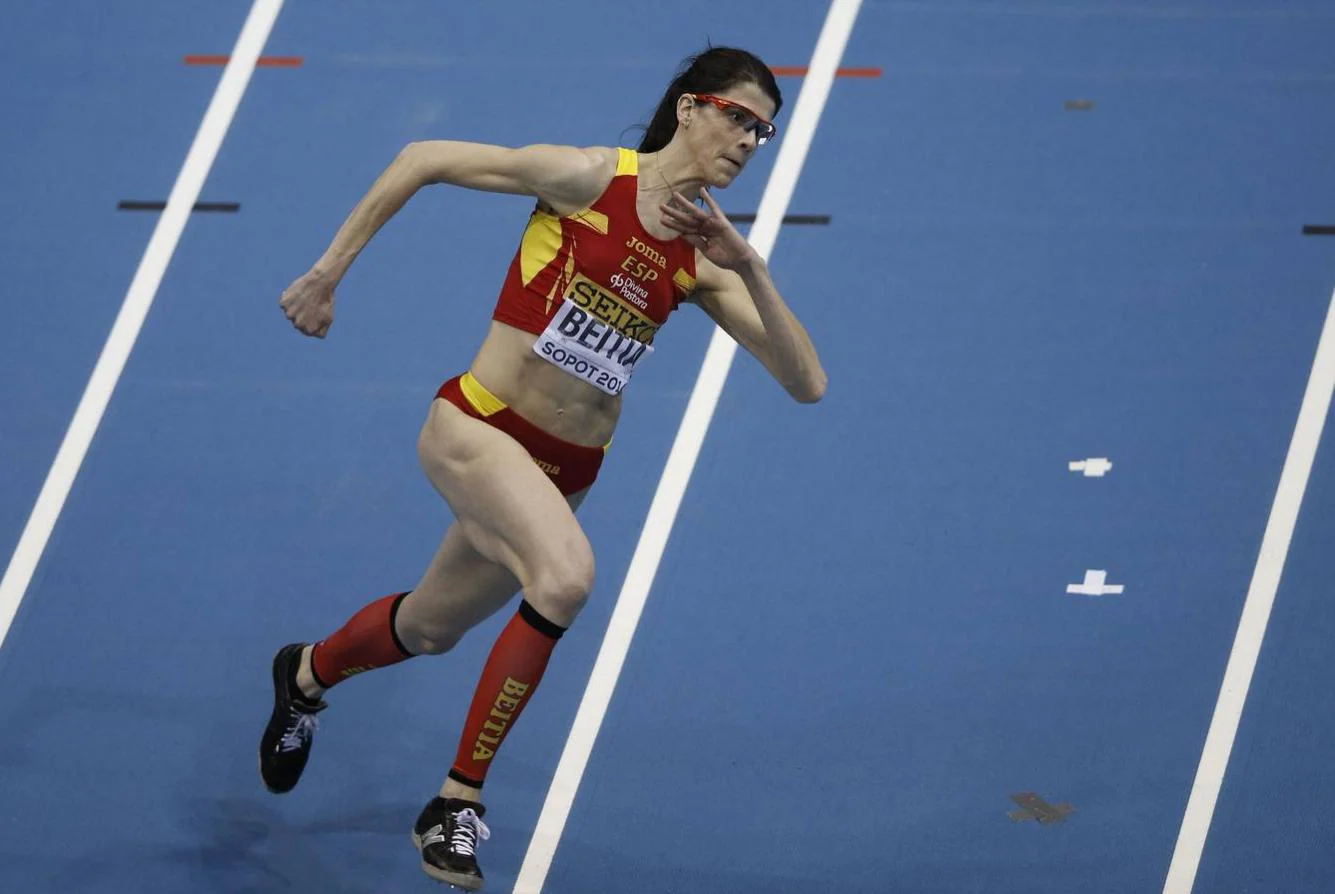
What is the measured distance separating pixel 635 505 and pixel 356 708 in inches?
48.0

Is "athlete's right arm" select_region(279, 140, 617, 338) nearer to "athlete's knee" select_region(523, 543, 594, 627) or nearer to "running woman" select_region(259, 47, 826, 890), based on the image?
"running woman" select_region(259, 47, 826, 890)

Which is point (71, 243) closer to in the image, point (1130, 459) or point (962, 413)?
point (962, 413)

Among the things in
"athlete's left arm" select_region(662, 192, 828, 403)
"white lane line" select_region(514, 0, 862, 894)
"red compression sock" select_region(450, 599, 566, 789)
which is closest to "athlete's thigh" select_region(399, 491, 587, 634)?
"red compression sock" select_region(450, 599, 566, 789)

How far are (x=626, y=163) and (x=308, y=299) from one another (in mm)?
915

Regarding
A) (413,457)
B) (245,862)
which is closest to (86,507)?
(413,457)

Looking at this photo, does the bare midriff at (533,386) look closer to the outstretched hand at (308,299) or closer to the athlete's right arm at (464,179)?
the athlete's right arm at (464,179)

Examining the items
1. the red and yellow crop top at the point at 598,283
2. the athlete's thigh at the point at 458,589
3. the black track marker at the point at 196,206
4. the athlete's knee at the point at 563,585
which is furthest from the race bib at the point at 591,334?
the black track marker at the point at 196,206

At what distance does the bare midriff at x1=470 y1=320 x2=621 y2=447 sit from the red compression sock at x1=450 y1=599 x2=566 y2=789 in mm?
551

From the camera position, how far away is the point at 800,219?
314 inches

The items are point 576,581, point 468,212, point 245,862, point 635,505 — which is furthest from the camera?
point 468,212

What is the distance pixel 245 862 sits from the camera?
5883mm

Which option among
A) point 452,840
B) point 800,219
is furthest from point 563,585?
point 800,219

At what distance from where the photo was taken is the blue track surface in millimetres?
6000

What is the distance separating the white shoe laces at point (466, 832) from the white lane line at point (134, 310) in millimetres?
2428
